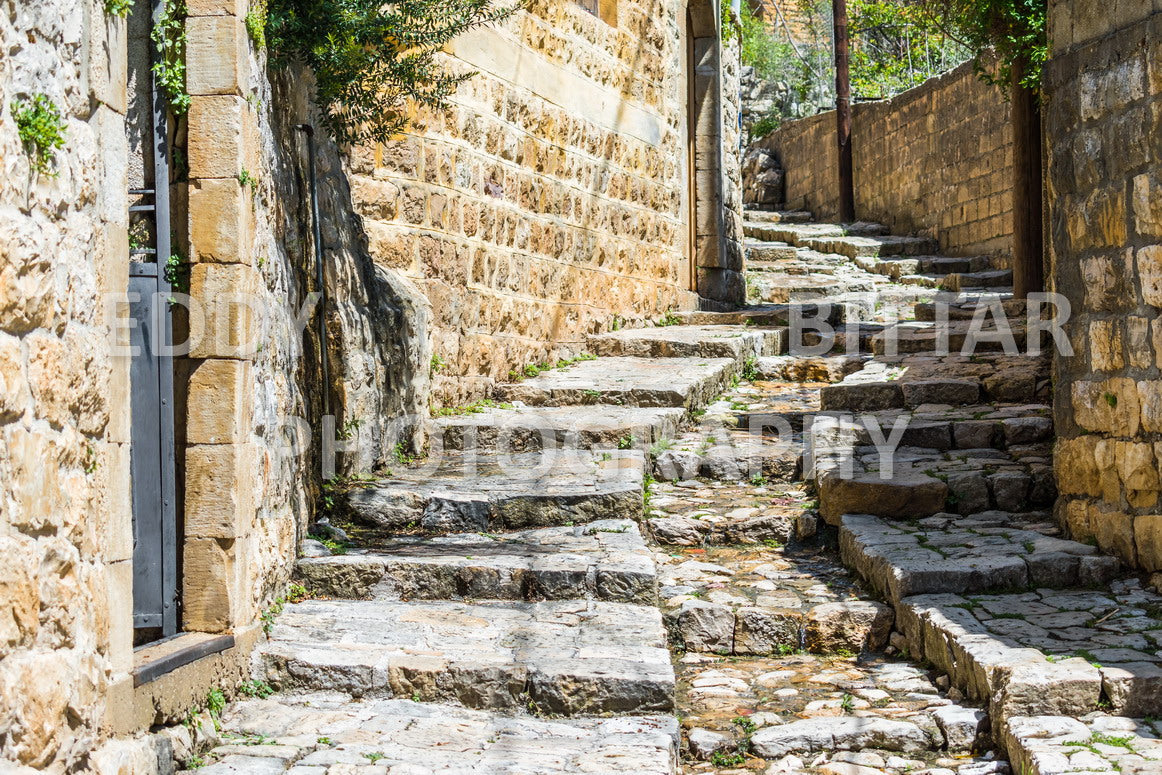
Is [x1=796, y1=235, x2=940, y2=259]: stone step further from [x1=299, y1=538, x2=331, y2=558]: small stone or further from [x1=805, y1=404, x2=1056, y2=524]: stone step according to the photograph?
[x1=299, y1=538, x2=331, y2=558]: small stone

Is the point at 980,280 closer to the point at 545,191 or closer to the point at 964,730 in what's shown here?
the point at 545,191

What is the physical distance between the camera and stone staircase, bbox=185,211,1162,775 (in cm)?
356

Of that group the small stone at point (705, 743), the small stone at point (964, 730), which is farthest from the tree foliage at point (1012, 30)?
the small stone at point (705, 743)

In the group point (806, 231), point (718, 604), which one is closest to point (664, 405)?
point (718, 604)

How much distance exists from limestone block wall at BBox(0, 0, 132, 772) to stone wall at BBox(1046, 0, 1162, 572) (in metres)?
3.59

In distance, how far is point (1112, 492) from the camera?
4.80 meters

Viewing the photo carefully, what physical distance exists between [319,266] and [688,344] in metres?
4.30

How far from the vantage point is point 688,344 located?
8945 mm

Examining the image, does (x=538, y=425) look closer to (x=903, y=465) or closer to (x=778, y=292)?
(x=903, y=465)

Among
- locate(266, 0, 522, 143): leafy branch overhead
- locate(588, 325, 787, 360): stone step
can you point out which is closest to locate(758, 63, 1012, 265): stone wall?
locate(588, 325, 787, 360): stone step

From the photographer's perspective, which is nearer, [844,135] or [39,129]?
[39,129]

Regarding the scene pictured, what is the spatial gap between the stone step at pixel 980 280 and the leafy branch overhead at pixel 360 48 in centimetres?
706

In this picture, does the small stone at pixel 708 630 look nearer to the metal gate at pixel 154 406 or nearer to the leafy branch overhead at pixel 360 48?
Result: the metal gate at pixel 154 406

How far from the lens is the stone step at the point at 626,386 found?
7336 millimetres
